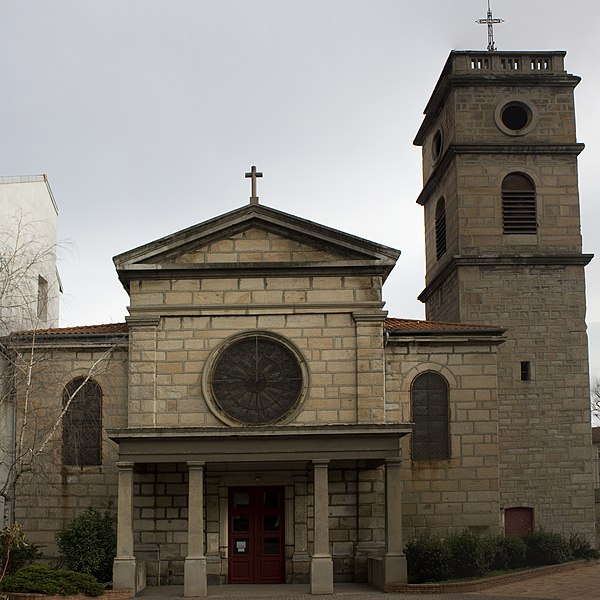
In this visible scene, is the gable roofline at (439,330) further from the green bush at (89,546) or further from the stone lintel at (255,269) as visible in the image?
the green bush at (89,546)

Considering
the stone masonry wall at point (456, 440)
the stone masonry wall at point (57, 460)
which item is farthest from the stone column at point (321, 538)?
the stone masonry wall at point (57, 460)

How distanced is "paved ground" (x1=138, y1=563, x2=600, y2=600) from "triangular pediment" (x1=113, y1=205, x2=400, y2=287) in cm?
738

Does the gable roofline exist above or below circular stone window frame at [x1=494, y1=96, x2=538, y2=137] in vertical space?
below

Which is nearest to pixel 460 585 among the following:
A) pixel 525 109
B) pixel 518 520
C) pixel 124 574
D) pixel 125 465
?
pixel 124 574

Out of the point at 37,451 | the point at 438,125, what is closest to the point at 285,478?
the point at 37,451

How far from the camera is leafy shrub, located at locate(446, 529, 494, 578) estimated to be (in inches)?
942

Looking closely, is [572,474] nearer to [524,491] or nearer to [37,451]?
[524,491]

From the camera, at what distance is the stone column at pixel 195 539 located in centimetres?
2291

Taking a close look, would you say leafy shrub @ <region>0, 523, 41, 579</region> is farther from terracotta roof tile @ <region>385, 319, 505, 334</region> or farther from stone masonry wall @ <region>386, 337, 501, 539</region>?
terracotta roof tile @ <region>385, 319, 505, 334</region>

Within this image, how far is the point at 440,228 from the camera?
3472 centimetres

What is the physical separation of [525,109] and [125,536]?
1810 cm

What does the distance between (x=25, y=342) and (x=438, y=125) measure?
52.2 ft

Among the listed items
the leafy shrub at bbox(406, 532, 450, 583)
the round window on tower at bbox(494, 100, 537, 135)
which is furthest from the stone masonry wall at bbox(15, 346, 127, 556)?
the round window on tower at bbox(494, 100, 537, 135)

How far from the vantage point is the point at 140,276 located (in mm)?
25406
